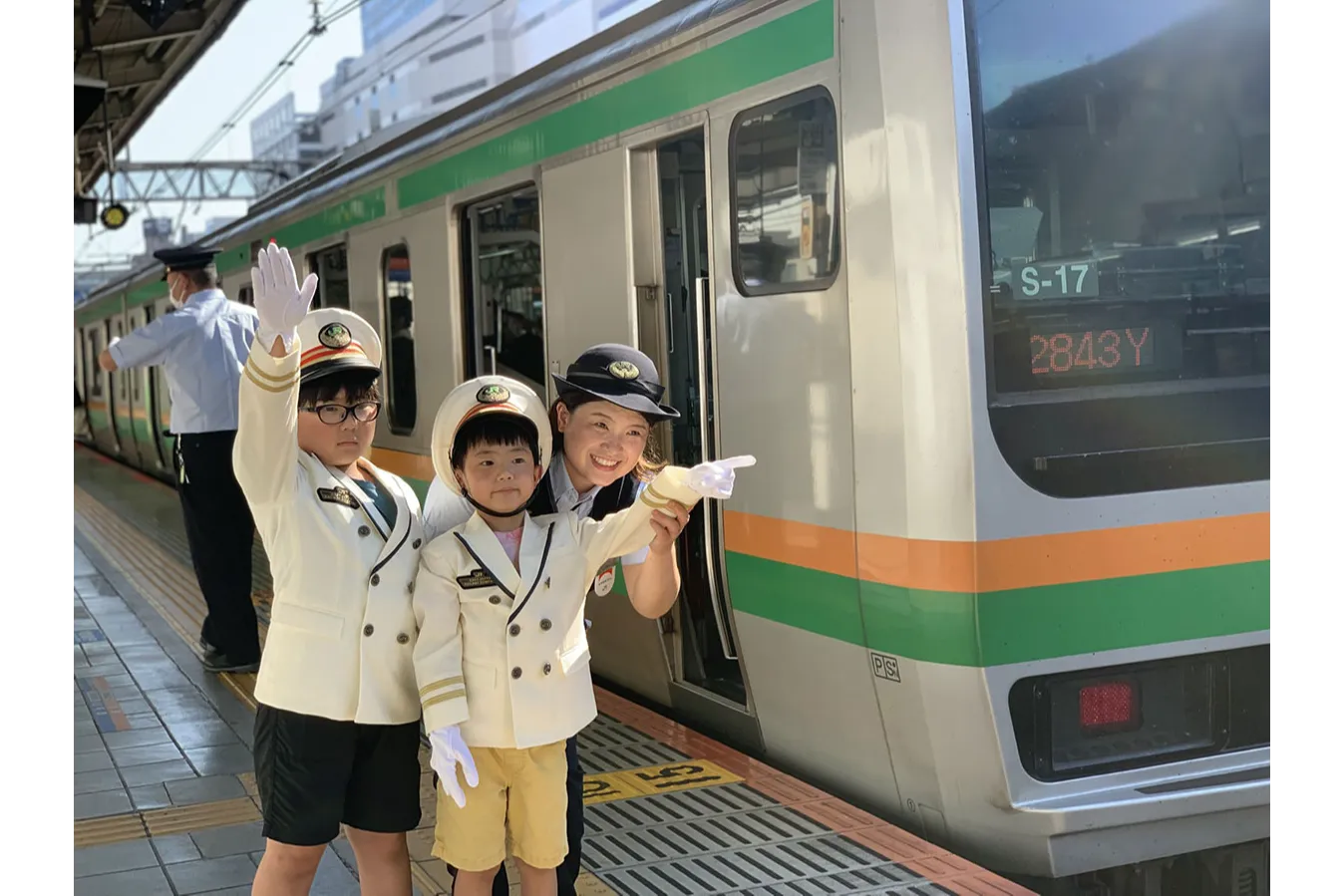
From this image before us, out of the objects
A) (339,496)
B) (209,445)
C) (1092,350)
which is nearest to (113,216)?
(209,445)

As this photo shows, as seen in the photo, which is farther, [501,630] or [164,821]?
[164,821]

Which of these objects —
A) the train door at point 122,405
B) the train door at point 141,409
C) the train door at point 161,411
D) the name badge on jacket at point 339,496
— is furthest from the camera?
the train door at point 122,405

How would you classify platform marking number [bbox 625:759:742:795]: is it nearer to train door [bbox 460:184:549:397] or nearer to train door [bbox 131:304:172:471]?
train door [bbox 460:184:549:397]

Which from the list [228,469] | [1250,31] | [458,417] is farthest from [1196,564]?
[228,469]

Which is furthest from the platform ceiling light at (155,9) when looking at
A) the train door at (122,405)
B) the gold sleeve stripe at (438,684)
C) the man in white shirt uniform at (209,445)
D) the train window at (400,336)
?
the train door at (122,405)

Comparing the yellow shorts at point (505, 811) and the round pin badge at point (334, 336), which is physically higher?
the round pin badge at point (334, 336)

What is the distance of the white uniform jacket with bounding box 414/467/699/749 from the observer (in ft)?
8.98

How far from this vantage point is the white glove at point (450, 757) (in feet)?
8.54

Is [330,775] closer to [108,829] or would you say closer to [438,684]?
[438,684]

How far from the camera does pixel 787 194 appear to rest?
4051 mm

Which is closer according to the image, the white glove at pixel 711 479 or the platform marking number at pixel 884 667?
the white glove at pixel 711 479

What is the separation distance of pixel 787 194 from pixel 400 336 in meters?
3.84

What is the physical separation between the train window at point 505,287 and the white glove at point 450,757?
3.15 m

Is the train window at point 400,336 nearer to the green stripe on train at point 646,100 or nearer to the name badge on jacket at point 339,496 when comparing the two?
the green stripe on train at point 646,100
